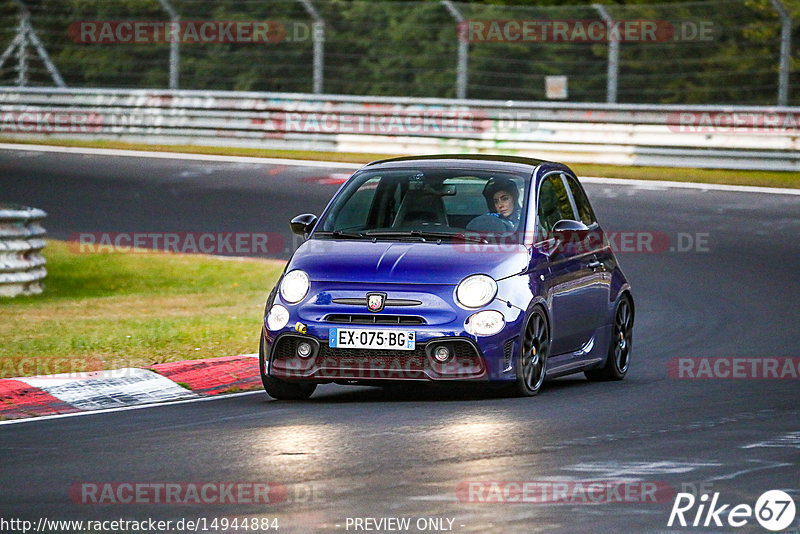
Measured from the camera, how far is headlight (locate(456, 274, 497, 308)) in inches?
372

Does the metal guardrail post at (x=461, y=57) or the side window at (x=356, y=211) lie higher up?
the metal guardrail post at (x=461, y=57)

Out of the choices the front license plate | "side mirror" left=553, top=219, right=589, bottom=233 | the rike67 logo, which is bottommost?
the rike67 logo

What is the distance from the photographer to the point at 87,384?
404 inches

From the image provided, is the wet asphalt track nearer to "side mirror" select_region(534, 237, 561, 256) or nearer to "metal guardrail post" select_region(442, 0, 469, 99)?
"side mirror" select_region(534, 237, 561, 256)

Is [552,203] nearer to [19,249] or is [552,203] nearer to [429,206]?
[429,206]

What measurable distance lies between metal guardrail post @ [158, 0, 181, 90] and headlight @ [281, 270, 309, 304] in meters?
19.6

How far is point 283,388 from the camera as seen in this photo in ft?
32.7

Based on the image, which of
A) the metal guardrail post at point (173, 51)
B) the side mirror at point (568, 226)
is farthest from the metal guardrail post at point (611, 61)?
the side mirror at point (568, 226)

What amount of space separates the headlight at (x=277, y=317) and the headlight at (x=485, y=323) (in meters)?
1.12

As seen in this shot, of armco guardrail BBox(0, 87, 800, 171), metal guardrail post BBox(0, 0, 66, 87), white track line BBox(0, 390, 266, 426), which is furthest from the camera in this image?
metal guardrail post BBox(0, 0, 66, 87)

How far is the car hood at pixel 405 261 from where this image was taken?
31.3 ft

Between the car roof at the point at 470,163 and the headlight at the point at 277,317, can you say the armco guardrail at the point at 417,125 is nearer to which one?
the car roof at the point at 470,163

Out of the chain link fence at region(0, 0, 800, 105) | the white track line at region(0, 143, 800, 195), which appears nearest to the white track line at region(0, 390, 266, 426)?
the white track line at region(0, 143, 800, 195)

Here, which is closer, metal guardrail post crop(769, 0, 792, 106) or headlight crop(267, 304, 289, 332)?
headlight crop(267, 304, 289, 332)
